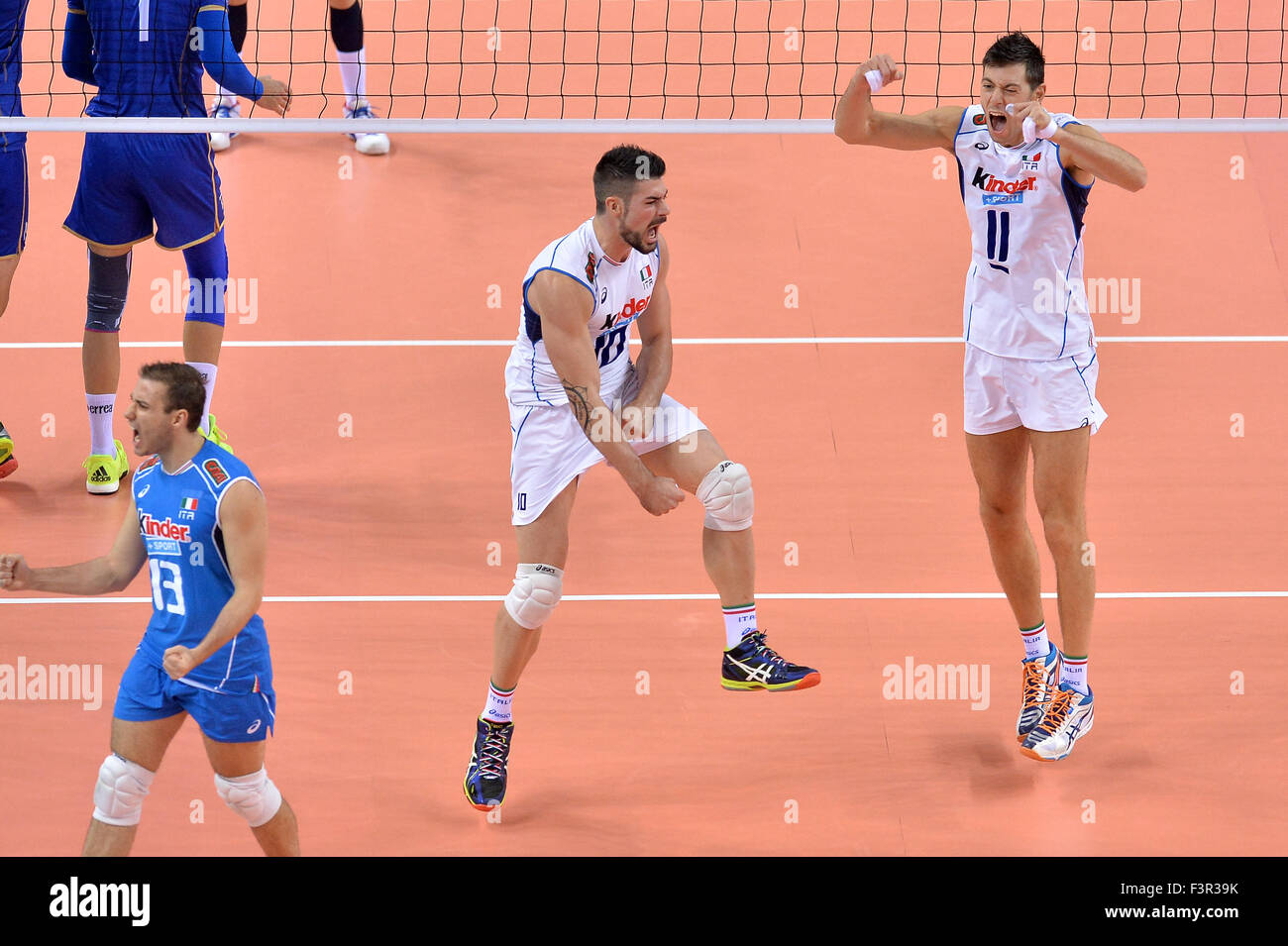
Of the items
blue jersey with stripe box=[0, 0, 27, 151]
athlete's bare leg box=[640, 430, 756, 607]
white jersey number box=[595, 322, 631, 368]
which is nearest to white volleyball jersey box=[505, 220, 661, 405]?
white jersey number box=[595, 322, 631, 368]

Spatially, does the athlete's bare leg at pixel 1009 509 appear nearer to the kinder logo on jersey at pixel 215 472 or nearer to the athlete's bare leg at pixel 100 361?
the kinder logo on jersey at pixel 215 472

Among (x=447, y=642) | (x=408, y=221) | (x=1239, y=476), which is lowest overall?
(x=447, y=642)

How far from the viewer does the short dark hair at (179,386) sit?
5.25 meters

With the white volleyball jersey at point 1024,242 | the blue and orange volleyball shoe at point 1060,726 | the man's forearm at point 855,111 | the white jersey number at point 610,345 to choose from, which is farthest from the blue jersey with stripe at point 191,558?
the blue and orange volleyball shoe at point 1060,726

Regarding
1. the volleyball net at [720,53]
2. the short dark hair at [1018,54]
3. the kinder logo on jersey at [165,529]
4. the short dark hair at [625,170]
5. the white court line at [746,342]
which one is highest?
the volleyball net at [720,53]

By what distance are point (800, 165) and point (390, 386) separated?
376cm

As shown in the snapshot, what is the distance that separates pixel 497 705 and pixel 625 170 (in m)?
2.10

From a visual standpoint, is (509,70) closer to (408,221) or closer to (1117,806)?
(408,221)

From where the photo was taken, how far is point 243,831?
631cm

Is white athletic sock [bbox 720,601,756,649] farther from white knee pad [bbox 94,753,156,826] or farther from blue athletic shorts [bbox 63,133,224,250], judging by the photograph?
blue athletic shorts [bbox 63,133,224,250]

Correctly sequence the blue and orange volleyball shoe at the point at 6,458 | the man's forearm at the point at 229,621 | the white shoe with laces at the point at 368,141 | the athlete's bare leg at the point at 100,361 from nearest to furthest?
1. the man's forearm at the point at 229,621
2. the athlete's bare leg at the point at 100,361
3. the blue and orange volleyball shoe at the point at 6,458
4. the white shoe with laces at the point at 368,141

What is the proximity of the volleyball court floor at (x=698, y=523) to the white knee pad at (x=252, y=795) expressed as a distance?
2.30ft

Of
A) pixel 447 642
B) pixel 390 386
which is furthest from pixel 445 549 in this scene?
pixel 390 386

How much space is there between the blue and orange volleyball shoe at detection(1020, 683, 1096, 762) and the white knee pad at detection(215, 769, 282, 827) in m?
2.99
